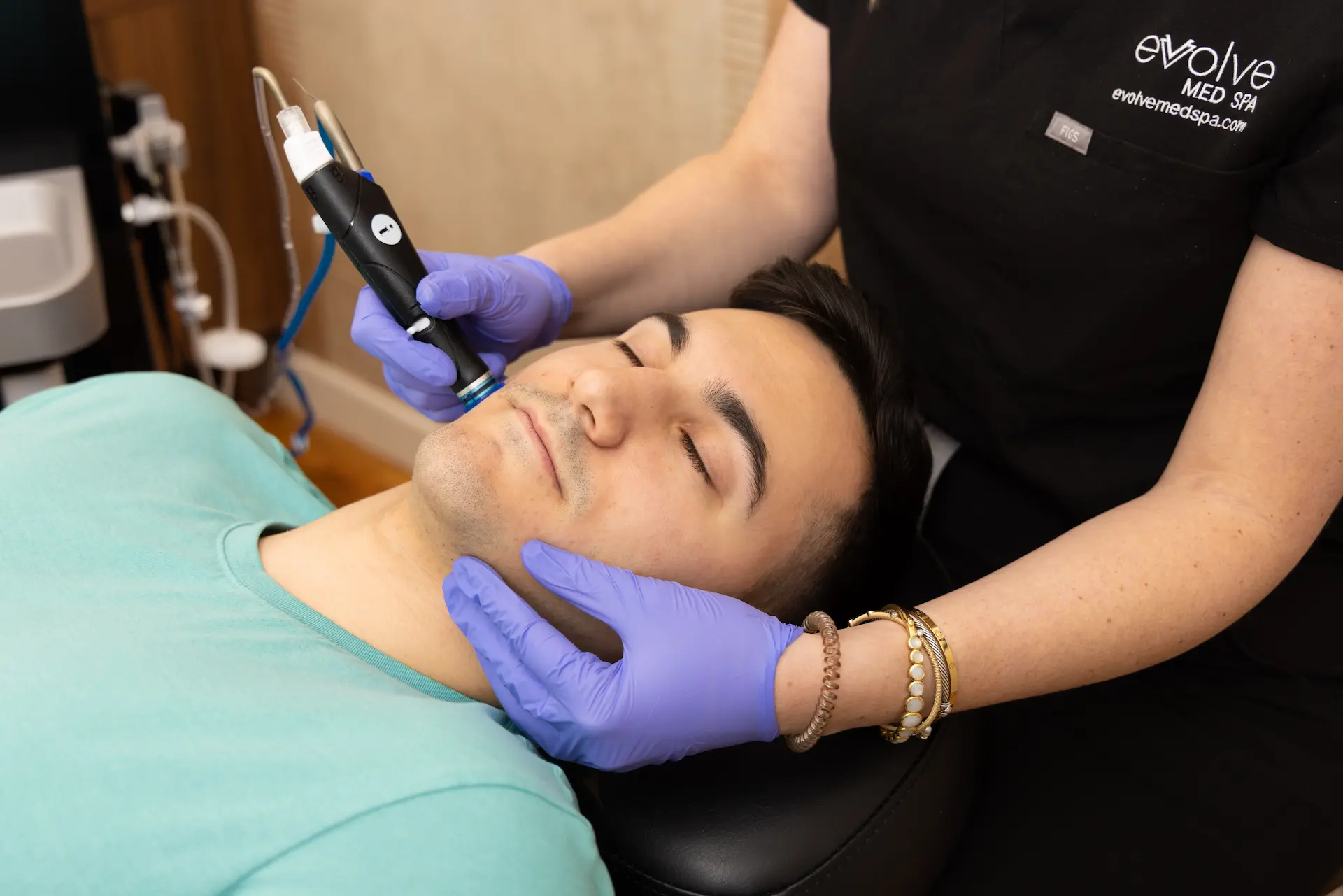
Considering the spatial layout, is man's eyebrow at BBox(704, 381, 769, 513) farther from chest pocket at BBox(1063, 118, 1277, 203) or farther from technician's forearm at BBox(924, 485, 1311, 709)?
chest pocket at BBox(1063, 118, 1277, 203)

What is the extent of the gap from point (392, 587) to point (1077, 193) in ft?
2.57

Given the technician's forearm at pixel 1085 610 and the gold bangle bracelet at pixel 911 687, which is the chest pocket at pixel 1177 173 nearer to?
the technician's forearm at pixel 1085 610

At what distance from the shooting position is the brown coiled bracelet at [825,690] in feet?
2.91

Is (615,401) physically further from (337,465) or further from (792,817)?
(337,465)

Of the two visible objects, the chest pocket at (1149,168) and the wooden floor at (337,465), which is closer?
the chest pocket at (1149,168)

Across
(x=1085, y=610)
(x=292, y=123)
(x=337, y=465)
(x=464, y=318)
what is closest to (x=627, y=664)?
(x=1085, y=610)

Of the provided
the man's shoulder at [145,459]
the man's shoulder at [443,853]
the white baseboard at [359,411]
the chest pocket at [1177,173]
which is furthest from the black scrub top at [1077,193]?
the white baseboard at [359,411]

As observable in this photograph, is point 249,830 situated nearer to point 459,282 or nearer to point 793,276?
point 459,282

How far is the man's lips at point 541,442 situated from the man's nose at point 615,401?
0.04 metres

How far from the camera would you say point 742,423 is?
1.04 m

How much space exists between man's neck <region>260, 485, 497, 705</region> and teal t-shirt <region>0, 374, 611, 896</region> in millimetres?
19

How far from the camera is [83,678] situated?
878 millimetres

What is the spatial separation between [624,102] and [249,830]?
144 cm

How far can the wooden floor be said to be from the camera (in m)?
2.63
